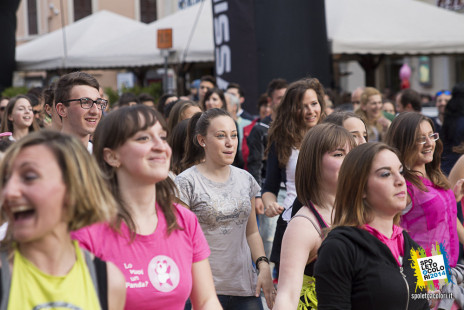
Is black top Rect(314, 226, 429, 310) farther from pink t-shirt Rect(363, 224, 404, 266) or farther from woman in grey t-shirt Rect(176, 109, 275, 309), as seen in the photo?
woman in grey t-shirt Rect(176, 109, 275, 309)

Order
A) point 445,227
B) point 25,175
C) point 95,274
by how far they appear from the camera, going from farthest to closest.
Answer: point 445,227, point 95,274, point 25,175

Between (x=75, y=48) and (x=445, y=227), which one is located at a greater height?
(x=75, y=48)

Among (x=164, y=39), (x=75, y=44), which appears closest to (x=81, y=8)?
(x=75, y=44)

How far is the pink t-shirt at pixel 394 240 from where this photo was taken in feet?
10.2

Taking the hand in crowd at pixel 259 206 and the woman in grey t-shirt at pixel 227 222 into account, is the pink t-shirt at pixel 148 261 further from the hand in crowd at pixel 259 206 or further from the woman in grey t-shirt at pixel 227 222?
the hand in crowd at pixel 259 206

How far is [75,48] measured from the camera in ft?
53.9

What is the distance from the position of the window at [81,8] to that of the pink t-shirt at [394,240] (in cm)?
4209

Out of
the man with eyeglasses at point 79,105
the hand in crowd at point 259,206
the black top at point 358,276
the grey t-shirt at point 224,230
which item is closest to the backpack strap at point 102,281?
the black top at point 358,276

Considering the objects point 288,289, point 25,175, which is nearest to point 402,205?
point 288,289

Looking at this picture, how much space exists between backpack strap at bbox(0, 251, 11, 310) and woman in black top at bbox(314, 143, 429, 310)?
134 centimetres

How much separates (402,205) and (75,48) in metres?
14.1

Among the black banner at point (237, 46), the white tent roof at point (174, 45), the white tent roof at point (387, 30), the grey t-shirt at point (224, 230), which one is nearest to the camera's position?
the grey t-shirt at point (224, 230)

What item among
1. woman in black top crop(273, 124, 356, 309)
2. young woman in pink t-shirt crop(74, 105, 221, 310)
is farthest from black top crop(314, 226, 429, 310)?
young woman in pink t-shirt crop(74, 105, 221, 310)

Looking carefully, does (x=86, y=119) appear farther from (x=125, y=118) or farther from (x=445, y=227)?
(x=445, y=227)
